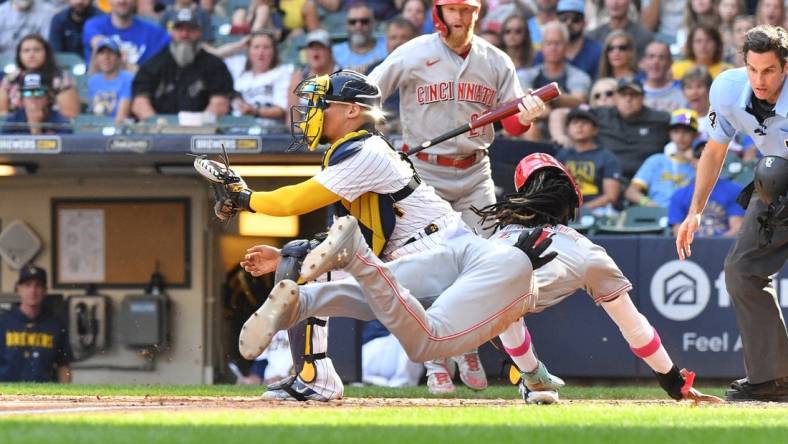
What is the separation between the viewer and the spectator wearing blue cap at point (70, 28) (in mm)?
12789

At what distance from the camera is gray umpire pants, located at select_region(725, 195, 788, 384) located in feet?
22.9

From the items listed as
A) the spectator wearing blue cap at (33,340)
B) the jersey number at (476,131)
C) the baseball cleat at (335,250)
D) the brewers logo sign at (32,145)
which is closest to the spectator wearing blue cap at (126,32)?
the brewers logo sign at (32,145)

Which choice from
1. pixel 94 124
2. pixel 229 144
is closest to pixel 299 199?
pixel 229 144

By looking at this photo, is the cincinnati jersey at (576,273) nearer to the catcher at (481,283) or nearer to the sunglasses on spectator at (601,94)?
the catcher at (481,283)

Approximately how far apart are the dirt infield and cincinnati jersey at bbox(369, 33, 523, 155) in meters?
1.44

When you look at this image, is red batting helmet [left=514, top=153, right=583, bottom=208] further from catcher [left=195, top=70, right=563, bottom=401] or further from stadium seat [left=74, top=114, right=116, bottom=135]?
stadium seat [left=74, top=114, right=116, bottom=135]

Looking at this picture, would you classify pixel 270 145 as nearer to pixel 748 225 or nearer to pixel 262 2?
pixel 262 2

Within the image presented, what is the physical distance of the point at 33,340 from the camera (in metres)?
11.1

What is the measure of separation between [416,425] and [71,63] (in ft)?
27.6

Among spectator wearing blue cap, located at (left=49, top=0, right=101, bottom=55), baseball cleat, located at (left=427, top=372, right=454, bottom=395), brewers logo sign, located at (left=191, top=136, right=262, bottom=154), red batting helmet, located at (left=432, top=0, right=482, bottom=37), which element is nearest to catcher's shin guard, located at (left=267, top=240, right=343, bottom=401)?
baseball cleat, located at (left=427, top=372, right=454, bottom=395)

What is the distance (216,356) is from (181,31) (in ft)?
8.75

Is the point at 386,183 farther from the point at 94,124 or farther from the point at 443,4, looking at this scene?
the point at 94,124

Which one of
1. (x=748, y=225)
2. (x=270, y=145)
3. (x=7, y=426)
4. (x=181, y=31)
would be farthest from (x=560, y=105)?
(x=7, y=426)

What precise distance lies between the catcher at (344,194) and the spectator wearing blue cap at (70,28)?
6.73 m
